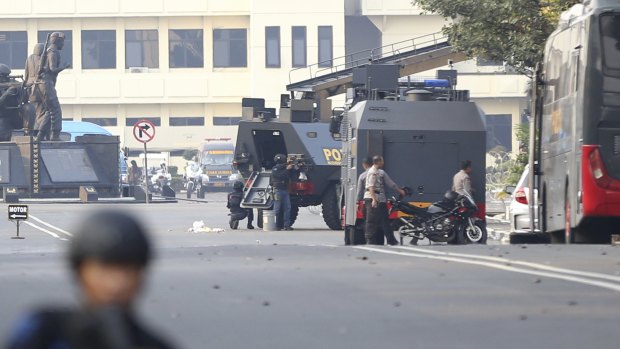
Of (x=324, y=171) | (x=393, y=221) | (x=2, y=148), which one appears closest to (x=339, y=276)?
(x=393, y=221)

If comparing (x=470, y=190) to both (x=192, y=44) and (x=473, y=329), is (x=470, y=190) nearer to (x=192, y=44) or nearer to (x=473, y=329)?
(x=473, y=329)

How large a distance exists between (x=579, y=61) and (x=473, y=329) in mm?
11109

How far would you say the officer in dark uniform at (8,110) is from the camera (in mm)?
54094

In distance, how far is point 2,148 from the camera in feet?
173

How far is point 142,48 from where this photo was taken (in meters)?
91.9

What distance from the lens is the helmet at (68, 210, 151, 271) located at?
2.95 meters

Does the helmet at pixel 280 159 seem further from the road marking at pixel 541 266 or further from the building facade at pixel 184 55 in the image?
the building facade at pixel 184 55

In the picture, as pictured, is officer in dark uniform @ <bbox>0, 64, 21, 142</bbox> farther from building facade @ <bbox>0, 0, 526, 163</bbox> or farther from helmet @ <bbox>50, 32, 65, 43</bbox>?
building facade @ <bbox>0, 0, 526, 163</bbox>

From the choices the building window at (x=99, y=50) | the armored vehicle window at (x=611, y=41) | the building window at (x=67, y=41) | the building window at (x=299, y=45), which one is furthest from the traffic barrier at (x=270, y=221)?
the building window at (x=99, y=50)

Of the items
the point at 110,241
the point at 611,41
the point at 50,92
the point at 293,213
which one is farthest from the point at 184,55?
the point at 110,241

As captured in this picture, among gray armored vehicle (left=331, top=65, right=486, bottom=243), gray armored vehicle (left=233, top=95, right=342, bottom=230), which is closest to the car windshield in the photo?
gray armored vehicle (left=233, top=95, right=342, bottom=230)

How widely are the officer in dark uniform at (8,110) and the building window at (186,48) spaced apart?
3728 cm

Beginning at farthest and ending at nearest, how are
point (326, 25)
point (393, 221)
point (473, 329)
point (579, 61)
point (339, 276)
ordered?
point (326, 25) < point (393, 221) < point (579, 61) < point (339, 276) < point (473, 329)

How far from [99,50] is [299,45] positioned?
12512 mm
